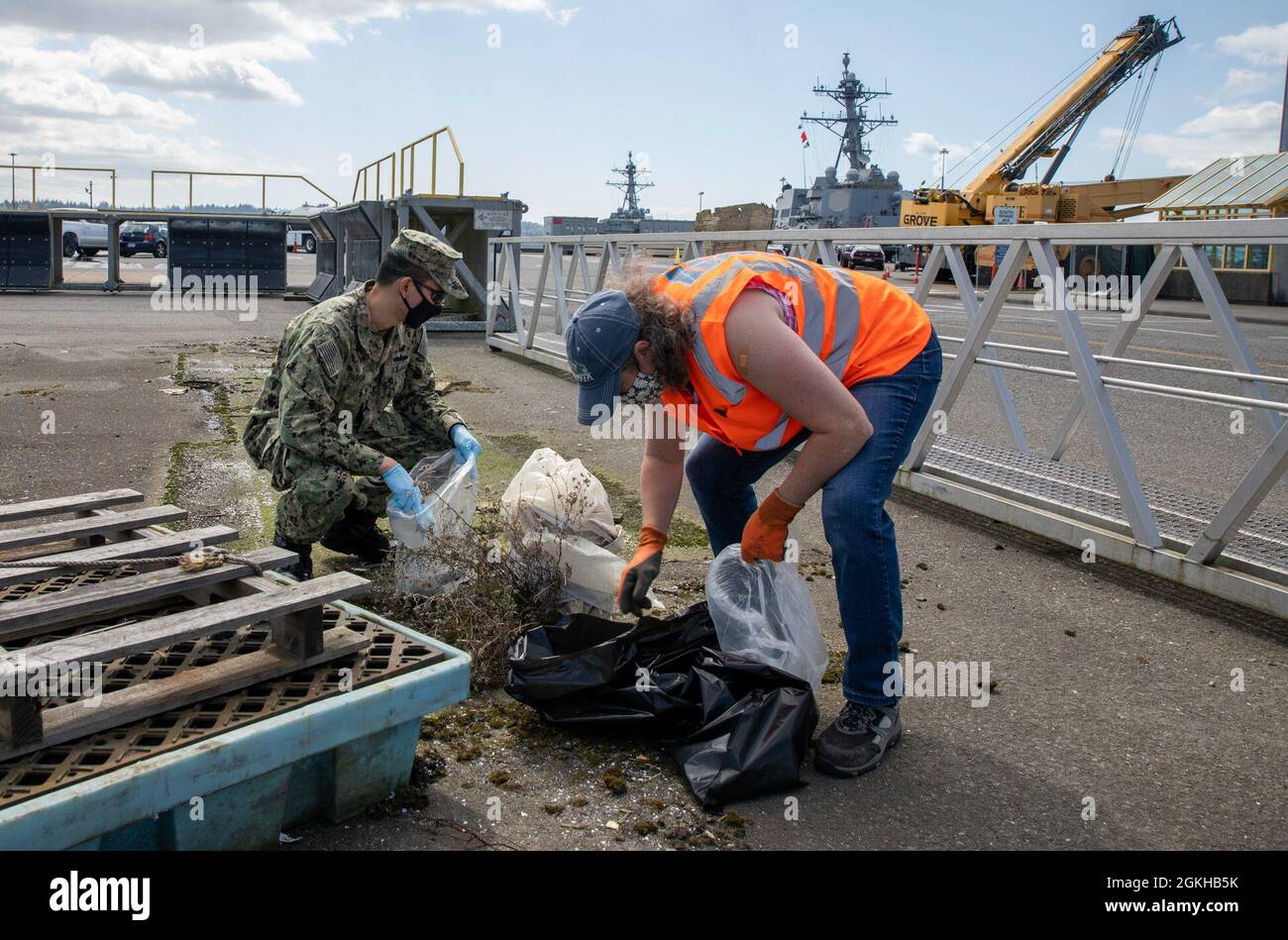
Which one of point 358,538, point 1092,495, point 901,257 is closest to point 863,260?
point 901,257

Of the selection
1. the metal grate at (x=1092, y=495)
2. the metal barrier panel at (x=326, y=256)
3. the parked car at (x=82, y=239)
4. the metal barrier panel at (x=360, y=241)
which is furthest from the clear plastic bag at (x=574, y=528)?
the parked car at (x=82, y=239)

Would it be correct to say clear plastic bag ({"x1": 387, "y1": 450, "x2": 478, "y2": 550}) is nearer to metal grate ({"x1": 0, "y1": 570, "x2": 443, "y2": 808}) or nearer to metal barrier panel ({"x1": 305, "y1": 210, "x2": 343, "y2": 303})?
metal grate ({"x1": 0, "y1": 570, "x2": 443, "y2": 808})

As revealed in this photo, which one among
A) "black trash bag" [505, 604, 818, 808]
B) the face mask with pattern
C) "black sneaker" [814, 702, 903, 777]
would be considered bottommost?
"black sneaker" [814, 702, 903, 777]

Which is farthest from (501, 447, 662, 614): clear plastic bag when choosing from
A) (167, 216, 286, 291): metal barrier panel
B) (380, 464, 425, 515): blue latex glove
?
(167, 216, 286, 291): metal barrier panel

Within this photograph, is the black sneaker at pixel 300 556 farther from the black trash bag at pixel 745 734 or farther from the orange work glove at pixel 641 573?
the black trash bag at pixel 745 734

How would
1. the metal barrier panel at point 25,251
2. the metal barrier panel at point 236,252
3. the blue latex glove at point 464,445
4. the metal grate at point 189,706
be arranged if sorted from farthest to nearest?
the metal barrier panel at point 236,252
the metal barrier panel at point 25,251
the blue latex glove at point 464,445
the metal grate at point 189,706

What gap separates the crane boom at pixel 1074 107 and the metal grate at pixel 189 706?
97.0 feet

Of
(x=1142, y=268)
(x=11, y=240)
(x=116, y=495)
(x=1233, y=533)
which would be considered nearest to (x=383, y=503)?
(x=116, y=495)

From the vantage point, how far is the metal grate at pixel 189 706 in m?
1.93

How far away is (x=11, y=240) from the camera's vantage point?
1962 centimetres

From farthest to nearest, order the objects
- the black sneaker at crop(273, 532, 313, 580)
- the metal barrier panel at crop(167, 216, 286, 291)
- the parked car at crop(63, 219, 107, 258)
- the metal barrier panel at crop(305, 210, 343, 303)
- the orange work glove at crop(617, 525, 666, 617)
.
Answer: the parked car at crop(63, 219, 107, 258) → the metal barrier panel at crop(167, 216, 286, 291) → the metal barrier panel at crop(305, 210, 343, 303) → the black sneaker at crop(273, 532, 313, 580) → the orange work glove at crop(617, 525, 666, 617)

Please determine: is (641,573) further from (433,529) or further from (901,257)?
(901,257)

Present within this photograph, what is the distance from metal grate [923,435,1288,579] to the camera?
4285 millimetres

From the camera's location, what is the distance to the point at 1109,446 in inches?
170
